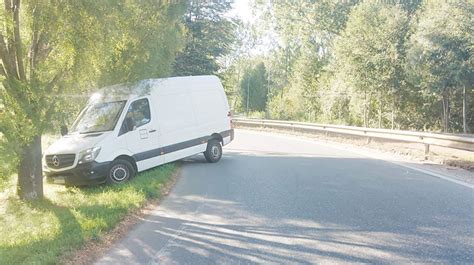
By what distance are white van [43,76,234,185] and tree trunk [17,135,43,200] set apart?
1.99 feet

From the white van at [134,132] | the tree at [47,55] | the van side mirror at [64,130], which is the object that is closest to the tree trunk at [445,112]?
the white van at [134,132]

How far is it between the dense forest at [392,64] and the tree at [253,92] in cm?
1858

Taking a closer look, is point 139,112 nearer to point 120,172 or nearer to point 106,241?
point 120,172

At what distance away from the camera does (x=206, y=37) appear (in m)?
23.6

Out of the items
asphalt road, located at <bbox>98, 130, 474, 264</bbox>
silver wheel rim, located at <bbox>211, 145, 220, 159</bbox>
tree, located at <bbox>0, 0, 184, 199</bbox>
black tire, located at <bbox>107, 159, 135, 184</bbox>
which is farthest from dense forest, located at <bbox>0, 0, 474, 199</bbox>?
silver wheel rim, located at <bbox>211, 145, 220, 159</bbox>

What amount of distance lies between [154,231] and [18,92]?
3.36 metres

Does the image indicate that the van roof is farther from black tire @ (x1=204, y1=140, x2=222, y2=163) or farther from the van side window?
black tire @ (x1=204, y1=140, x2=222, y2=163)

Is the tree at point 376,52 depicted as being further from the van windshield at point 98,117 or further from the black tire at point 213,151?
the van windshield at point 98,117

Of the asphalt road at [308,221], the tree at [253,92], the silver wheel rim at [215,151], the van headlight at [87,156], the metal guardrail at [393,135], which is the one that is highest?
the tree at [253,92]

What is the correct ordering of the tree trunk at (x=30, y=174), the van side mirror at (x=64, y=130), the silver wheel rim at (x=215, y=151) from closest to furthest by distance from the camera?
the van side mirror at (x=64, y=130) → the tree trunk at (x=30, y=174) → the silver wheel rim at (x=215, y=151)

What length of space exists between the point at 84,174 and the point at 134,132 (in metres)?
1.58

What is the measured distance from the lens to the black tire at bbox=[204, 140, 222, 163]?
1202 cm

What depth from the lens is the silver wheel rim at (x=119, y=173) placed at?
898cm

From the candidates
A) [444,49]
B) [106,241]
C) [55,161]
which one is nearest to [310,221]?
[106,241]
